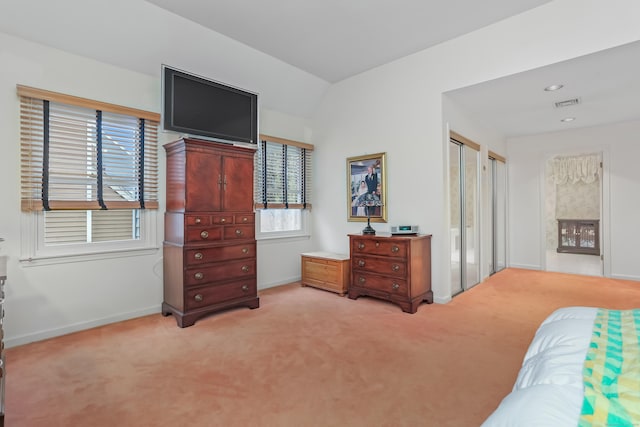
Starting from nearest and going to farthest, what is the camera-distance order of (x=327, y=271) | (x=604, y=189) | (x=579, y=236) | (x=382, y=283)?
(x=382, y=283) → (x=327, y=271) → (x=604, y=189) → (x=579, y=236)

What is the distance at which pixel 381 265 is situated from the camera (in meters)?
3.73

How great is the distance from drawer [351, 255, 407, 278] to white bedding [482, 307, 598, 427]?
205 cm

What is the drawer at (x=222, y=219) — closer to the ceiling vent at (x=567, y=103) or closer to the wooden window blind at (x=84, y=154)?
the wooden window blind at (x=84, y=154)

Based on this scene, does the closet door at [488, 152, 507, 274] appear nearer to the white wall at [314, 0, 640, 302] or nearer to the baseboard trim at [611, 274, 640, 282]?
the white wall at [314, 0, 640, 302]

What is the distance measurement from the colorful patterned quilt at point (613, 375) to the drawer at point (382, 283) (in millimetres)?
2142

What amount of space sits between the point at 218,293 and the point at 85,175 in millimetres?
1670

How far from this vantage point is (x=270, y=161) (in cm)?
463

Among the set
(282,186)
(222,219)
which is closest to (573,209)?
(282,186)

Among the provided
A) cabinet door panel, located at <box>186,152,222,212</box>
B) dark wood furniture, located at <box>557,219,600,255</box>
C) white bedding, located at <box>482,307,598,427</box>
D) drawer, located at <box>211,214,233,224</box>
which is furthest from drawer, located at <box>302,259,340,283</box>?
dark wood furniture, located at <box>557,219,600,255</box>

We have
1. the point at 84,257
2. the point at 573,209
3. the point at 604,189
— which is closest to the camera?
the point at 84,257

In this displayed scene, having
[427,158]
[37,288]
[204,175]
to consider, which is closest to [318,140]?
[427,158]

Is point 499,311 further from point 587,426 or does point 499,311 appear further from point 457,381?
point 587,426

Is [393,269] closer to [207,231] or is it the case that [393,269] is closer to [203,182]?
[207,231]

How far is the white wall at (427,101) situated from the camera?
9.15 ft
